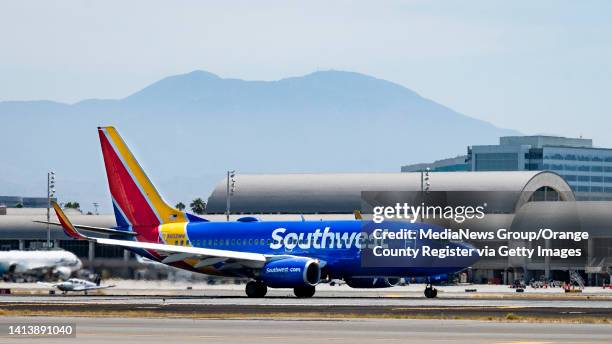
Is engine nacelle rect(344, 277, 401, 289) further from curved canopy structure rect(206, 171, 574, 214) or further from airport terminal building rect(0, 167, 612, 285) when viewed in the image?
curved canopy structure rect(206, 171, 574, 214)

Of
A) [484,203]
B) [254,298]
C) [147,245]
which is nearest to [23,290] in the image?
[147,245]

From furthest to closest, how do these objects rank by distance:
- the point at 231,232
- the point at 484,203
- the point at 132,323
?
1. the point at 484,203
2. the point at 231,232
3. the point at 132,323

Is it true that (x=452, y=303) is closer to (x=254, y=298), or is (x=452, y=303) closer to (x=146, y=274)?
(x=254, y=298)

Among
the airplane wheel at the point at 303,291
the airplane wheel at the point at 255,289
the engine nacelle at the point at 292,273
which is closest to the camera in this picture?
the engine nacelle at the point at 292,273

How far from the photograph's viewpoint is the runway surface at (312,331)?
40.4 meters

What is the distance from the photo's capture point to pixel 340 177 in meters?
167

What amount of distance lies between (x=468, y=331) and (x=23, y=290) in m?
53.0

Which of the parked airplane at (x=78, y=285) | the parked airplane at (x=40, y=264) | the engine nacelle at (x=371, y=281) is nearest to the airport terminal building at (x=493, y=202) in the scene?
the engine nacelle at (x=371, y=281)

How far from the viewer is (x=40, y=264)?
8119 cm

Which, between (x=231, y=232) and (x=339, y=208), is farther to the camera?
(x=339, y=208)

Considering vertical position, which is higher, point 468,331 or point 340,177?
point 340,177

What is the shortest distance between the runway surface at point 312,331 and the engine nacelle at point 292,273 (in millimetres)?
23883

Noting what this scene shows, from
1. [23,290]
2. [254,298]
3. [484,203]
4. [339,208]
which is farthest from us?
[339,208]

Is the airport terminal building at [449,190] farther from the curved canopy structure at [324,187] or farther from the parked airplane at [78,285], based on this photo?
the parked airplane at [78,285]
